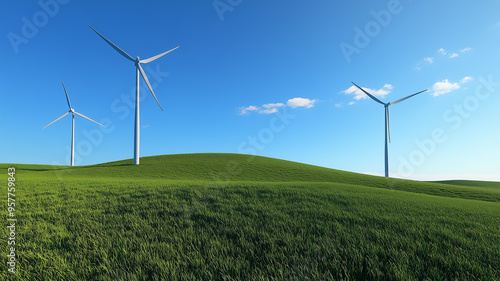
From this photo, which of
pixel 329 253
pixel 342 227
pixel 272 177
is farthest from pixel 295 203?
pixel 272 177

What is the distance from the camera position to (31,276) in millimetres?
4234

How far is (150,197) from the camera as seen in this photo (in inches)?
437

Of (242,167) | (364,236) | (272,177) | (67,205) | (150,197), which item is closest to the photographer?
(364,236)

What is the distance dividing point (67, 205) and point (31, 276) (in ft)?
21.8

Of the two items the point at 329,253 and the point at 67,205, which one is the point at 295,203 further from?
the point at 67,205

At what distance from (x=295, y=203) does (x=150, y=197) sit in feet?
23.8

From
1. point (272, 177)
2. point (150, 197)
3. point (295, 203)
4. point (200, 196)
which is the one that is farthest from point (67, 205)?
point (272, 177)

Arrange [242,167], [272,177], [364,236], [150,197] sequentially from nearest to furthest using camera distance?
[364,236] < [150,197] < [272,177] < [242,167]

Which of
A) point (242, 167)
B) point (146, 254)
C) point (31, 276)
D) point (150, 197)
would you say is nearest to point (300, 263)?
point (146, 254)

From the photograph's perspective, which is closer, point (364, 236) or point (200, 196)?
point (364, 236)

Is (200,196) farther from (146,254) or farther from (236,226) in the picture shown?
(146,254)

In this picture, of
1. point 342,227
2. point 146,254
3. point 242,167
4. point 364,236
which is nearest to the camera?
point 146,254

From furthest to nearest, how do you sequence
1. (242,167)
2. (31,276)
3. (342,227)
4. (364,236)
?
1. (242,167)
2. (342,227)
3. (364,236)
4. (31,276)

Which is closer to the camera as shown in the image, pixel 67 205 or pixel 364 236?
pixel 364 236
